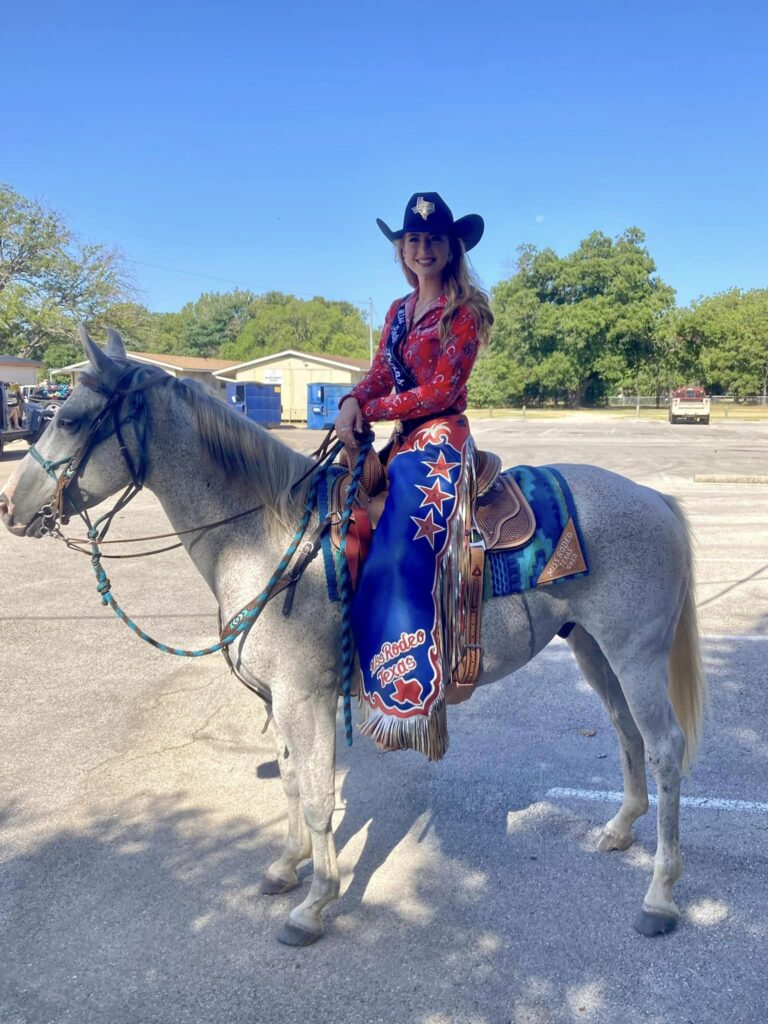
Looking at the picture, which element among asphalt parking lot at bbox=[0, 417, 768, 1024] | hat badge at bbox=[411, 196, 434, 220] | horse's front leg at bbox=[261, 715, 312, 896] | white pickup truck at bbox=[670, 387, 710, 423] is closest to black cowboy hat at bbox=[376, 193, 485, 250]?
hat badge at bbox=[411, 196, 434, 220]

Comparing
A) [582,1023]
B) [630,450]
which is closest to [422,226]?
[582,1023]

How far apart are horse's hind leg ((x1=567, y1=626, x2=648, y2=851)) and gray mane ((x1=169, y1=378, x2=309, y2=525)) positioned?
152 cm

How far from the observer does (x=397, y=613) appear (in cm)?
288

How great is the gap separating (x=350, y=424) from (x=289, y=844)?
1867 mm

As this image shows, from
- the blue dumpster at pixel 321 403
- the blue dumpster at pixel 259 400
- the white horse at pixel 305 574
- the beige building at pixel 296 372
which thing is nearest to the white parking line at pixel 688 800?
the white horse at pixel 305 574

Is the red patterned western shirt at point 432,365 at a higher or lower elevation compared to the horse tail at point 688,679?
higher

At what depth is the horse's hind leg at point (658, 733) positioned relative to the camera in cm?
317

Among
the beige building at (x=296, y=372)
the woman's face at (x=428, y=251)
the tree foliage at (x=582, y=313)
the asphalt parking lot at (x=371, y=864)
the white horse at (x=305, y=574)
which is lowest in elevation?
the asphalt parking lot at (x=371, y=864)

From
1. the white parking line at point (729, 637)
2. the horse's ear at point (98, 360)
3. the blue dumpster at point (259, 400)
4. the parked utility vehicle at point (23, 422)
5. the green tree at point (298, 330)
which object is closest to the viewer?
the horse's ear at point (98, 360)

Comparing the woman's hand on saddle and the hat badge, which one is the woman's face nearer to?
the hat badge

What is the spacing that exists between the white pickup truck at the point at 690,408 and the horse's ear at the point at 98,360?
4161 cm

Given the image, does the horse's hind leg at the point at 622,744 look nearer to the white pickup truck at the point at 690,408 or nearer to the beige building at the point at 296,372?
the white pickup truck at the point at 690,408

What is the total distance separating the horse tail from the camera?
3531 mm

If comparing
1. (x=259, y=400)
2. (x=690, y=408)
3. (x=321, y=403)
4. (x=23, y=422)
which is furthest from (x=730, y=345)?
(x=23, y=422)
